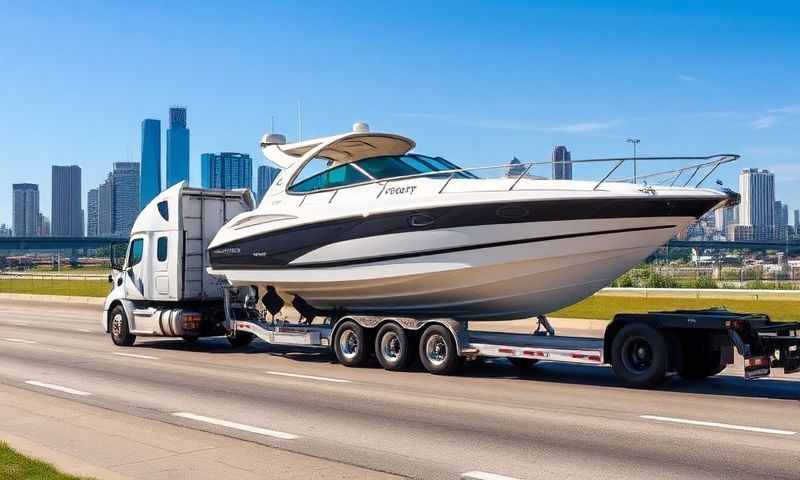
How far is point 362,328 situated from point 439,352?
5.72ft

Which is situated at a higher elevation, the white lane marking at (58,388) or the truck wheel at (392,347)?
the truck wheel at (392,347)

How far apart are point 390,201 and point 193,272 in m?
6.79

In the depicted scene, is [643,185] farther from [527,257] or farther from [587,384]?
[587,384]

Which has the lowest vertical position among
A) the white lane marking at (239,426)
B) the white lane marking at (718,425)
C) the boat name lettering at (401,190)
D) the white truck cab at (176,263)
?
the white lane marking at (239,426)

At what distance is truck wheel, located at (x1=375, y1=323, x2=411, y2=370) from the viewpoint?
14.6 meters

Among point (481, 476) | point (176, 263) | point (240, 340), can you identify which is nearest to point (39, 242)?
point (240, 340)

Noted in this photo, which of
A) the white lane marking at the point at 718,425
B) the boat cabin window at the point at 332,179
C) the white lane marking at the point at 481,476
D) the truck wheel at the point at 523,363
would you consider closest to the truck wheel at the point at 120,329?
the boat cabin window at the point at 332,179

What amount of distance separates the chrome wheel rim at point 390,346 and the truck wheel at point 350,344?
451mm

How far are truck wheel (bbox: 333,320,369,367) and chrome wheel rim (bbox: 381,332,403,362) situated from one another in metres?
0.45

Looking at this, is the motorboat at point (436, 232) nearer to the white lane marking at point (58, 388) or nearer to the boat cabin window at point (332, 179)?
the boat cabin window at point (332, 179)

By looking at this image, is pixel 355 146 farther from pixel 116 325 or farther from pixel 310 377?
pixel 116 325

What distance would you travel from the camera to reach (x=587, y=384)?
43.0 feet

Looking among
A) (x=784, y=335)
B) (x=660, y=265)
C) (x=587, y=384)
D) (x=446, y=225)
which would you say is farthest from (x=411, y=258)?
(x=660, y=265)

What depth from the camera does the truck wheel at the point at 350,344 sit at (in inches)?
603
